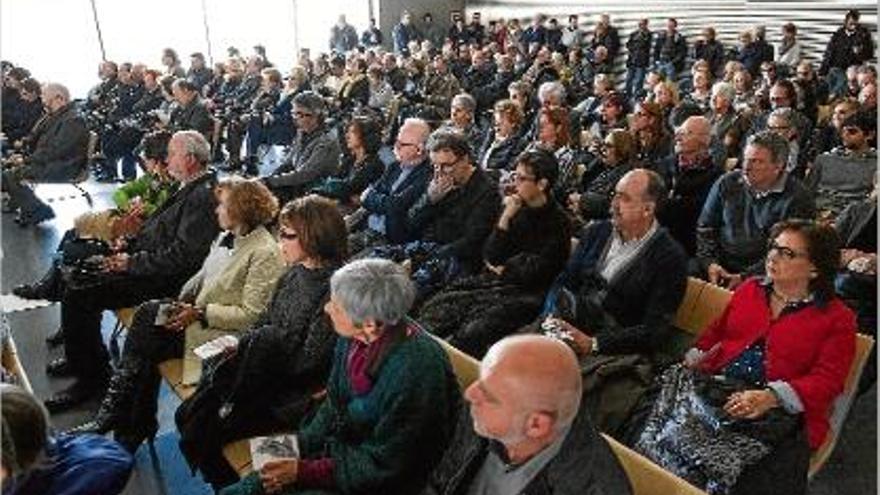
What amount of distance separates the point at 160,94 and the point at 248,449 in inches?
296

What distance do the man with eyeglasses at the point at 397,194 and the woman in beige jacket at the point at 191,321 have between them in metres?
1.07

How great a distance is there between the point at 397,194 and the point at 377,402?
2.30 meters

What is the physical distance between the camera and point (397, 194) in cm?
433

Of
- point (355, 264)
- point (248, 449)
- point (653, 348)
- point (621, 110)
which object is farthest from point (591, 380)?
point (621, 110)

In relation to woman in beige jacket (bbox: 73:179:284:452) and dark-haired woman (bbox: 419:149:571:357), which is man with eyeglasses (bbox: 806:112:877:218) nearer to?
dark-haired woman (bbox: 419:149:571:357)

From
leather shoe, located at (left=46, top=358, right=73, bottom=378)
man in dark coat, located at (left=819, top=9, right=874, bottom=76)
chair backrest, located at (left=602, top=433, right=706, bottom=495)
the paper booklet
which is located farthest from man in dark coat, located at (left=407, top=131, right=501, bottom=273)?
man in dark coat, located at (left=819, top=9, right=874, bottom=76)

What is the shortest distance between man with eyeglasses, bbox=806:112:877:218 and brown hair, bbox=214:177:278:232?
2815 mm

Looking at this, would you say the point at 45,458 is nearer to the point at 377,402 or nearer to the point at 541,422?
the point at 377,402

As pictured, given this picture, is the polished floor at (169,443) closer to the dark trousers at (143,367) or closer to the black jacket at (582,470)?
the dark trousers at (143,367)

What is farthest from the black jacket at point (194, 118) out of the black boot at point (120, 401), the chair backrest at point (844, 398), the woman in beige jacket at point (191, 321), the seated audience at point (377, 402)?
the chair backrest at point (844, 398)

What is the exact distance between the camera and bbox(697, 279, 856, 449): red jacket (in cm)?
234

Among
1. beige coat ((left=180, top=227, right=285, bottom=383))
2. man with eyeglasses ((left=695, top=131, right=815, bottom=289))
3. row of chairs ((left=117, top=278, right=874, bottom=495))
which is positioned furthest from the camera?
man with eyeglasses ((left=695, top=131, right=815, bottom=289))

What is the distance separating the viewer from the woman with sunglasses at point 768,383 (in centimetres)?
217

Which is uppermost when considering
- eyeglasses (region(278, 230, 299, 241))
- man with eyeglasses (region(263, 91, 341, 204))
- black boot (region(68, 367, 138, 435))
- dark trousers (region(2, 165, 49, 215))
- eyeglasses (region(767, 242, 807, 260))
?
eyeglasses (region(767, 242, 807, 260))
